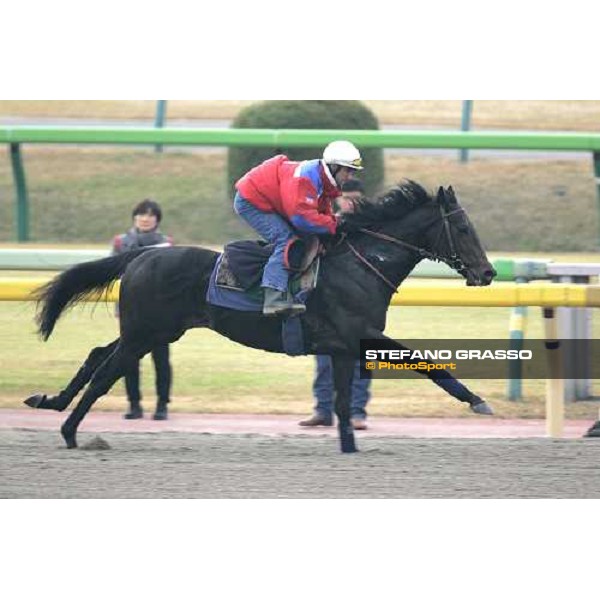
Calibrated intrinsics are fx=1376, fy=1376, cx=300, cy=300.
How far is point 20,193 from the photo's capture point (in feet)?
45.5

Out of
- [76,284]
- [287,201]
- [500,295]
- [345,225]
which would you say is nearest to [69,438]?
[76,284]

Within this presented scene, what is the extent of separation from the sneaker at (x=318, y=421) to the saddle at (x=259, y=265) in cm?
158

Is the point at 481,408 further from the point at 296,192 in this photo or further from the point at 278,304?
the point at 296,192

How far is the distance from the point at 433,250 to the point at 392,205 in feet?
1.23

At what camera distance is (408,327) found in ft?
40.7

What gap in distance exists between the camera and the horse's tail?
851 centimetres

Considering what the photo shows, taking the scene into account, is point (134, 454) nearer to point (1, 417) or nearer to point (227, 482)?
point (227, 482)

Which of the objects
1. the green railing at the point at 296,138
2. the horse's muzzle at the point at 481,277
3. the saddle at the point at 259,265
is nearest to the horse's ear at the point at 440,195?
the horse's muzzle at the point at 481,277

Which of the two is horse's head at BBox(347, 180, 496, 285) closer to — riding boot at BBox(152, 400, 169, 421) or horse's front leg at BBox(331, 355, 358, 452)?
horse's front leg at BBox(331, 355, 358, 452)

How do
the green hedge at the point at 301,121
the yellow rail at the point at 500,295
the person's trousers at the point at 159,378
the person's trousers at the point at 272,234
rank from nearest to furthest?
the person's trousers at the point at 272,234 < the yellow rail at the point at 500,295 < the person's trousers at the point at 159,378 < the green hedge at the point at 301,121

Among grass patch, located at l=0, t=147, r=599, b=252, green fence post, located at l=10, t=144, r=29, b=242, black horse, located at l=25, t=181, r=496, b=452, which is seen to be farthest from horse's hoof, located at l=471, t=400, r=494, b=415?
green fence post, located at l=10, t=144, r=29, b=242

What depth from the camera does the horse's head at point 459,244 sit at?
8.12 m

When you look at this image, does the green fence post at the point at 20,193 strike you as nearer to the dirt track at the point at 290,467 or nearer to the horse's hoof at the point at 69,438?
the dirt track at the point at 290,467

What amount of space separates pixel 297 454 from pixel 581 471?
1672mm
